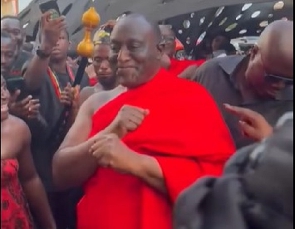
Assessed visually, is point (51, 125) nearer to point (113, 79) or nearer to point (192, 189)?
point (113, 79)

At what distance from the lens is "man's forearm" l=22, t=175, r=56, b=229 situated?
2.96 meters

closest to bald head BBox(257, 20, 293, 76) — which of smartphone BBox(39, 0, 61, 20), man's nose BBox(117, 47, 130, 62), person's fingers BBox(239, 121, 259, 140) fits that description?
person's fingers BBox(239, 121, 259, 140)

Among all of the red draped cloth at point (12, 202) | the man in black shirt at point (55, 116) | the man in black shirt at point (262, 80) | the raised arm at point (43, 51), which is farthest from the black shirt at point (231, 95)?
the red draped cloth at point (12, 202)

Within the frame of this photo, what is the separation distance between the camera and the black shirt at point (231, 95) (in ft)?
10.1

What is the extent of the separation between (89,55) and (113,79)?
245mm

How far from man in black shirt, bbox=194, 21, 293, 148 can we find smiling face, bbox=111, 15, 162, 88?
369 millimetres

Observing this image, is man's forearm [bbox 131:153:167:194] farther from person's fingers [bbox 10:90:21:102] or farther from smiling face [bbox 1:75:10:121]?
smiling face [bbox 1:75:10:121]

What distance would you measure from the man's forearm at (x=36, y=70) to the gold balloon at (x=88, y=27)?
460 mm

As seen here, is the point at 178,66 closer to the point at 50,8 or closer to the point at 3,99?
the point at 50,8

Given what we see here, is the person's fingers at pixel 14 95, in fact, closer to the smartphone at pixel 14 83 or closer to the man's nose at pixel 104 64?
the smartphone at pixel 14 83

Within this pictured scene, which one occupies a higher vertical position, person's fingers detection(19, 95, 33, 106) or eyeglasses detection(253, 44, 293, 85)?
person's fingers detection(19, 95, 33, 106)

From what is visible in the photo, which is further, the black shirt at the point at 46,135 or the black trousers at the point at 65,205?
the black trousers at the point at 65,205

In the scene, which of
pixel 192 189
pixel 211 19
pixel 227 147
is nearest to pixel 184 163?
Answer: pixel 227 147

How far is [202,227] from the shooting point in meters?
1.97
